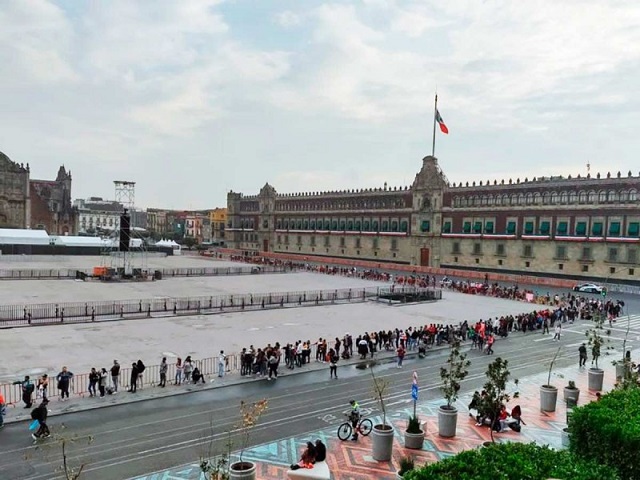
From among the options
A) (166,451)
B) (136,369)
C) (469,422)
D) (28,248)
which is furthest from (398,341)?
(28,248)

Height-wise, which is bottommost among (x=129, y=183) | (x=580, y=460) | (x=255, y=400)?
(x=255, y=400)

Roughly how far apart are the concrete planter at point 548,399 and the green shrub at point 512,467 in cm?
872

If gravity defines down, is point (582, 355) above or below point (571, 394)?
above

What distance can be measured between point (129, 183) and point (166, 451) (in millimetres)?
53374

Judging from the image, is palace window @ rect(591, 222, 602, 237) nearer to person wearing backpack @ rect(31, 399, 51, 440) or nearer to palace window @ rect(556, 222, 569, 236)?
palace window @ rect(556, 222, 569, 236)

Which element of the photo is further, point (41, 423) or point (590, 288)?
point (590, 288)

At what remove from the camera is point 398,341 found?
2403cm

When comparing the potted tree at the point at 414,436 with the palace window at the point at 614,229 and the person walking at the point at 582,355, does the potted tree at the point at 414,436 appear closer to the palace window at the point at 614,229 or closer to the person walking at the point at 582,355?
the person walking at the point at 582,355

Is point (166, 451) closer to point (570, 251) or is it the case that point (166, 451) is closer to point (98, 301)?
point (98, 301)

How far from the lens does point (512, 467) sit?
727cm

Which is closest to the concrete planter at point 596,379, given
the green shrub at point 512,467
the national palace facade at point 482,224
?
the green shrub at point 512,467

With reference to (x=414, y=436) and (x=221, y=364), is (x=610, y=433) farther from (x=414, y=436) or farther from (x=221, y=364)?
(x=221, y=364)

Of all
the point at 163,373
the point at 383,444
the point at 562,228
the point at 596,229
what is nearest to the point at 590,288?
the point at 596,229

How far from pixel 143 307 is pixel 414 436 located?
23875 millimetres
